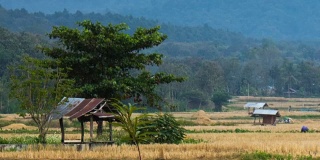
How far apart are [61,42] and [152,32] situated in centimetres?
501

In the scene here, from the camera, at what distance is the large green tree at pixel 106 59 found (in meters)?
35.2

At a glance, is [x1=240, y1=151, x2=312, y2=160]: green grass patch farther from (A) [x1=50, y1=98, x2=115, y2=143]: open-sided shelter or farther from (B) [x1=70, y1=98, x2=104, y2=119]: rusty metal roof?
(B) [x1=70, y1=98, x2=104, y2=119]: rusty metal roof

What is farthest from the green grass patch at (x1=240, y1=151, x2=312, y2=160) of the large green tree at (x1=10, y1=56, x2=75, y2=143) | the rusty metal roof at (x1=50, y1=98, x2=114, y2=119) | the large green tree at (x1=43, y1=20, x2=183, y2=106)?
the large green tree at (x1=43, y1=20, x2=183, y2=106)

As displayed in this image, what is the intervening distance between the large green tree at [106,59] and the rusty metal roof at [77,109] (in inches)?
163

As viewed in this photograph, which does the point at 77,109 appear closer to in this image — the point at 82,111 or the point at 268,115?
the point at 82,111

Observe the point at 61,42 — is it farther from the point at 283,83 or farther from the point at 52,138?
the point at 283,83

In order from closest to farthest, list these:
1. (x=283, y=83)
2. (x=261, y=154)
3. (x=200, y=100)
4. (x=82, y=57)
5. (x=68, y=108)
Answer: (x=261, y=154) → (x=68, y=108) → (x=82, y=57) → (x=200, y=100) → (x=283, y=83)

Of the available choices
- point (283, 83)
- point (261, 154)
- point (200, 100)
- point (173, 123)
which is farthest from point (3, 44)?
point (261, 154)

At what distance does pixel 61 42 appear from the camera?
37.8 m

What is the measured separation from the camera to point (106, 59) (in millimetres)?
36250

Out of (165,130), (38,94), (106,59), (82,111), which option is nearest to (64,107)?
(38,94)

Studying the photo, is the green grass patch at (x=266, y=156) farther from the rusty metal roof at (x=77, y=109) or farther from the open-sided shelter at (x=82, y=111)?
the rusty metal roof at (x=77, y=109)

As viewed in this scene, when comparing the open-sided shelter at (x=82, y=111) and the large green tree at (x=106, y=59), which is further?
the large green tree at (x=106, y=59)

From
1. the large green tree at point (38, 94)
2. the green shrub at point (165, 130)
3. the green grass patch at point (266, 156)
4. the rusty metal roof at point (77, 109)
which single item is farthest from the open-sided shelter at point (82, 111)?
the green grass patch at point (266, 156)
